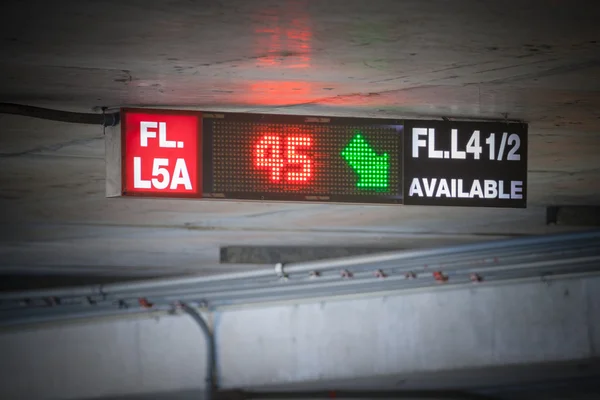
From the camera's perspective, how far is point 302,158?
19.0ft

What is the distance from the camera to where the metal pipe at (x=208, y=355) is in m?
14.8

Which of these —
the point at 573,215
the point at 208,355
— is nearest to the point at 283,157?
the point at 573,215

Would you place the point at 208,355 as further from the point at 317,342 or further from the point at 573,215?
the point at 573,215

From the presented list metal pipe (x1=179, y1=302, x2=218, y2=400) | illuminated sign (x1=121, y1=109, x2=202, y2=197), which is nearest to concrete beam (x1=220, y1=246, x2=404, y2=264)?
metal pipe (x1=179, y1=302, x2=218, y2=400)

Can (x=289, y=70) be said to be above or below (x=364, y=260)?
above

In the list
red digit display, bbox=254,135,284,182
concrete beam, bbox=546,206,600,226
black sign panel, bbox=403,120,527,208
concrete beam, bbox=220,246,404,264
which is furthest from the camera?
concrete beam, bbox=220,246,404,264

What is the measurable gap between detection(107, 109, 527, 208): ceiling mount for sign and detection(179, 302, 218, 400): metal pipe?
9203mm

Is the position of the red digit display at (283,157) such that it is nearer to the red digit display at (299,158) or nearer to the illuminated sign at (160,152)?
the red digit display at (299,158)

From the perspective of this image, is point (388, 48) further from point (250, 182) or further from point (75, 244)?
point (75, 244)

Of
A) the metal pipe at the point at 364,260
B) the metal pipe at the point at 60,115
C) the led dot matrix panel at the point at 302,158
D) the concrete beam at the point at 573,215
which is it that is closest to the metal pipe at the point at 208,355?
the metal pipe at the point at 364,260

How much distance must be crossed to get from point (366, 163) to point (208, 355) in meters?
9.46

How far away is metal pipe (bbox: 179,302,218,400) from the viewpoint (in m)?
14.8

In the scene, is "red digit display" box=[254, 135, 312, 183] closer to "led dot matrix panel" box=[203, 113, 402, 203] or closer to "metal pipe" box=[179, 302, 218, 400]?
"led dot matrix panel" box=[203, 113, 402, 203]

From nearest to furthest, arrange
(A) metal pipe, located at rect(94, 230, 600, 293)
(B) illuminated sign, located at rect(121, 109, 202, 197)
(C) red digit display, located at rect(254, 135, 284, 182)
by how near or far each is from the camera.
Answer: (B) illuminated sign, located at rect(121, 109, 202, 197) → (C) red digit display, located at rect(254, 135, 284, 182) → (A) metal pipe, located at rect(94, 230, 600, 293)
